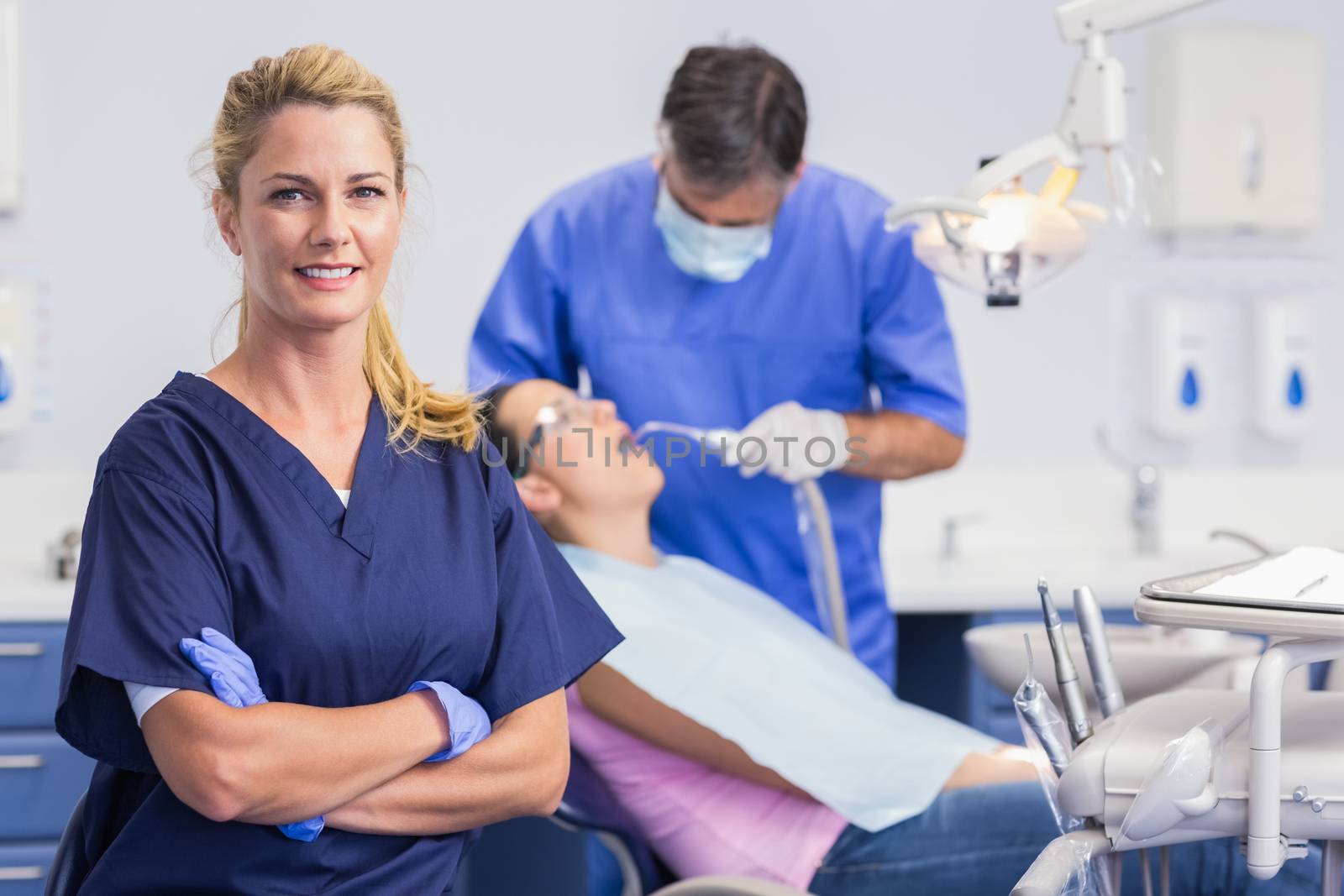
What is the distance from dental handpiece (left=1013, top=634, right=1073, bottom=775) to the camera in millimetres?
1075

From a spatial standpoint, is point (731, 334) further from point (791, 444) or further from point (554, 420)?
point (554, 420)

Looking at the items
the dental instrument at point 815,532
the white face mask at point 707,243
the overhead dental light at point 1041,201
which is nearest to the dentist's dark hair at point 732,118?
the white face mask at point 707,243

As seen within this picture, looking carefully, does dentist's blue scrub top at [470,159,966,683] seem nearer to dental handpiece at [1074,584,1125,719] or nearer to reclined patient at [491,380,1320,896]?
reclined patient at [491,380,1320,896]

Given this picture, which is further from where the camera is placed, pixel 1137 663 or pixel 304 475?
pixel 1137 663

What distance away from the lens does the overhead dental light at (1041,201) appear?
→ 4.41ft

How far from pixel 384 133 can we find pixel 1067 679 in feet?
2.19

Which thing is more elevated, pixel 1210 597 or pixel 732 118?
pixel 732 118

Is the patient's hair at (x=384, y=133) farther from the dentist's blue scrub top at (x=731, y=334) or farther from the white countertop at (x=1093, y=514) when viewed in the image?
the white countertop at (x=1093, y=514)

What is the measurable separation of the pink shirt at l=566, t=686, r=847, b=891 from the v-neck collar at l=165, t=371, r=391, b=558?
0.61 meters

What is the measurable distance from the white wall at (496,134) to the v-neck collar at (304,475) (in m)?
1.39

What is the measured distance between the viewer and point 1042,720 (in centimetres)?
108

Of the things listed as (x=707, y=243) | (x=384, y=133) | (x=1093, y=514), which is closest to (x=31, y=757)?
(x=707, y=243)

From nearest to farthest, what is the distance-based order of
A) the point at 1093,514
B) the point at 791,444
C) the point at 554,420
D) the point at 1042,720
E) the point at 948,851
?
1. the point at 1042,720
2. the point at 948,851
3. the point at 554,420
4. the point at 791,444
5. the point at 1093,514

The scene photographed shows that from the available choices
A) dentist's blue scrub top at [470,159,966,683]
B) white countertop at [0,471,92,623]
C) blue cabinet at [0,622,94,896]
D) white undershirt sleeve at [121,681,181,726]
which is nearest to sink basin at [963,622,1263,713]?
dentist's blue scrub top at [470,159,966,683]
